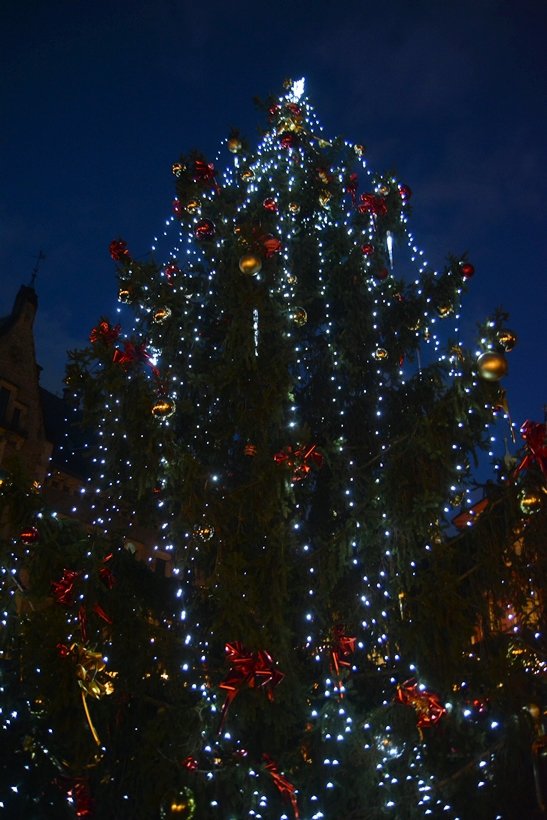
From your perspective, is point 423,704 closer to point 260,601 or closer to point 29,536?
point 260,601

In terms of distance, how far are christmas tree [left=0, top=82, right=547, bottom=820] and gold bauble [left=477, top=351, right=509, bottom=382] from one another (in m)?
0.03

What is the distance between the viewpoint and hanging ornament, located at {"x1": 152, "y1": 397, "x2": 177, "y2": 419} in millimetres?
7531

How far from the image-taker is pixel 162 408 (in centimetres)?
754

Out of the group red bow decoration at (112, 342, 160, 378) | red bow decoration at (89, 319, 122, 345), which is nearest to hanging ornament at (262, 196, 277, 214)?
red bow decoration at (112, 342, 160, 378)

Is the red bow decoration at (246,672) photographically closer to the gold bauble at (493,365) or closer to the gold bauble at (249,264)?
the gold bauble at (493,365)

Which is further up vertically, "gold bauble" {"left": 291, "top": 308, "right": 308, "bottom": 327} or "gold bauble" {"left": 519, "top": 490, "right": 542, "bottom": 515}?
"gold bauble" {"left": 291, "top": 308, "right": 308, "bottom": 327}

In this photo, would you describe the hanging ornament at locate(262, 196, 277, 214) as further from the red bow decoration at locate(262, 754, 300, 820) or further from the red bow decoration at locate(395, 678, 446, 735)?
the red bow decoration at locate(262, 754, 300, 820)

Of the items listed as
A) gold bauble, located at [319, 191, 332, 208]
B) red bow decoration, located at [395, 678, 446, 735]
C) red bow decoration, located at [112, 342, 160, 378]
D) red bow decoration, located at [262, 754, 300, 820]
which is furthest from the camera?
gold bauble, located at [319, 191, 332, 208]

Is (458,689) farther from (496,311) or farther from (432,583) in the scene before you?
(496,311)

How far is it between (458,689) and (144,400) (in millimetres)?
4793

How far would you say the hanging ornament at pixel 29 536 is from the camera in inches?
272

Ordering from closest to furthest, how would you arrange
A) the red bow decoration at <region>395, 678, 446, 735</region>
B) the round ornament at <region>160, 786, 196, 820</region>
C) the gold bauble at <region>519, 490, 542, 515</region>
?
the round ornament at <region>160, 786, 196, 820</region> < the gold bauble at <region>519, 490, 542, 515</region> < the red bow decoration at <region>395, 678, 446, 735</region>

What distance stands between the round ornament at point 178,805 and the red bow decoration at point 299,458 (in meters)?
3.43

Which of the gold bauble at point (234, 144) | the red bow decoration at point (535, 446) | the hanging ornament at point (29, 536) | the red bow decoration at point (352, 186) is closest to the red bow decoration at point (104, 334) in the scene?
the hanging ornament at point (29, 536)
